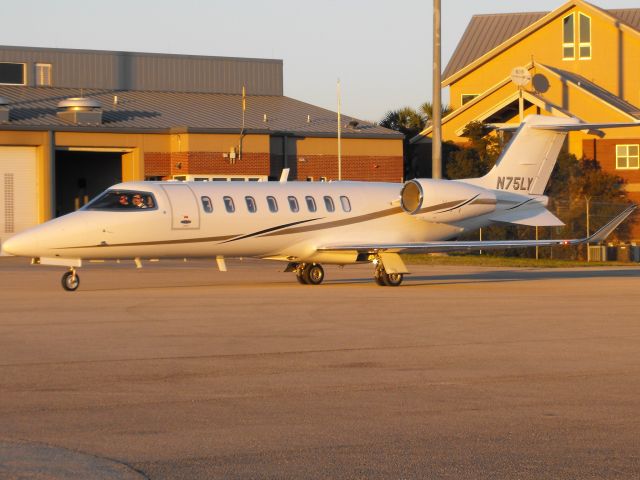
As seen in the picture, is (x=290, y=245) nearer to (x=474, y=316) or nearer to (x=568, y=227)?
(x=474, y=316)

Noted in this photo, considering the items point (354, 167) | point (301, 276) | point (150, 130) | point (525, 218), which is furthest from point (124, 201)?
point (354, 167)

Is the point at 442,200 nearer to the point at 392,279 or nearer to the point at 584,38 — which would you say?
the point at 392,279

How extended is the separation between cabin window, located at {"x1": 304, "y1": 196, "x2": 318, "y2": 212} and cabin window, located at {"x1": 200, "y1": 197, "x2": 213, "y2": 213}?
2.32m

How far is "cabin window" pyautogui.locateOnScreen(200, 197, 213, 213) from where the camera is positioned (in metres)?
24.0

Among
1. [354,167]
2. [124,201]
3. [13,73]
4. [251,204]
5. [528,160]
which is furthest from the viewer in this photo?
[13,73]

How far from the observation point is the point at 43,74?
5294cm

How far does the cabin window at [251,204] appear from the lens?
2458 centimetres

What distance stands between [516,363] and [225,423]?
456 centimetres

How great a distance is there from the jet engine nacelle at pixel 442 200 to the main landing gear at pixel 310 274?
2.34m

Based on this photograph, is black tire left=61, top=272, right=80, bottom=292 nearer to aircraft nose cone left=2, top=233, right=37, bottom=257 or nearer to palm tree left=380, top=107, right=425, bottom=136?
aircraft nose cone left=2, top=233, right=37, bottom=257

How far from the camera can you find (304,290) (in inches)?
926

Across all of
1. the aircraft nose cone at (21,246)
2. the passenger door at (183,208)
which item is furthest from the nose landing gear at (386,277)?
the aircraft nose cone at (21,246)

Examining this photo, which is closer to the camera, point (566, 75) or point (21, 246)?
point (21, 246)

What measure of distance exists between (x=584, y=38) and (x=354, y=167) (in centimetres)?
1574
